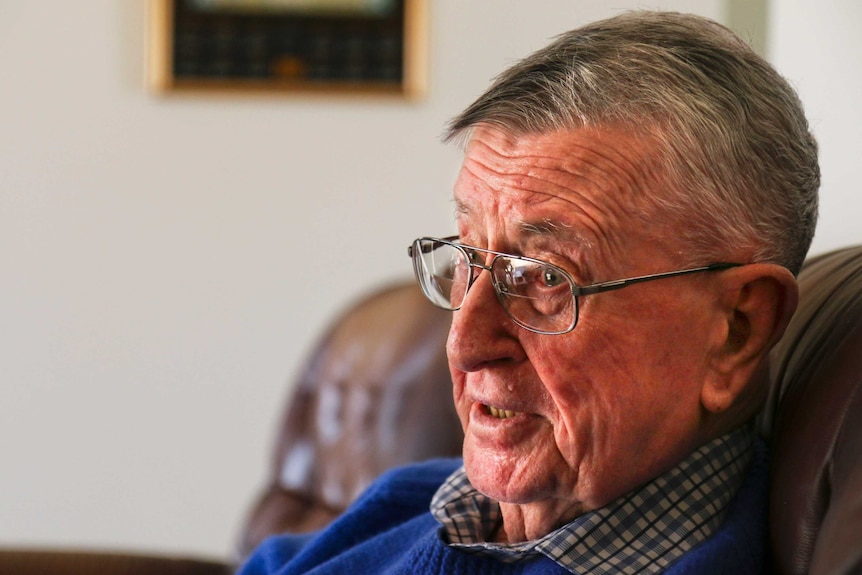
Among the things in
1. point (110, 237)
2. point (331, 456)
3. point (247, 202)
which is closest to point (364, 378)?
point (331, 456)

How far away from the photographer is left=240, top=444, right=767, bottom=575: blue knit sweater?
0.96 meters

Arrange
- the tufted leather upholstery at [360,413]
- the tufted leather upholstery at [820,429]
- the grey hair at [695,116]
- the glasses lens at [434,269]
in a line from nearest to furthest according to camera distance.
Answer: the tufted leather upholstery at [820,429] < the grey hair at [695,116] < the glasses lens at [434,269] < the tufted leather upholstery at [360,413]

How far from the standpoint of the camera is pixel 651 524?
1007 millimetres

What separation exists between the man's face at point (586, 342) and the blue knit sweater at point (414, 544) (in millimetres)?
82

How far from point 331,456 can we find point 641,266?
1057mm

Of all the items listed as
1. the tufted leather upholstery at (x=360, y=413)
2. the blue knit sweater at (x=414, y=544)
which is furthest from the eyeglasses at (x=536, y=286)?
the tufted leather upholstery at (x=360, y=413)

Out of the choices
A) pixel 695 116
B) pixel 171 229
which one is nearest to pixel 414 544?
pixel 695 116

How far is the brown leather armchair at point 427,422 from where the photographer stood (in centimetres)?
89

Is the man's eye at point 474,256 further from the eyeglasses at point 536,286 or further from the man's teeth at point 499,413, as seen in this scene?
the man's teeth at point 499,413

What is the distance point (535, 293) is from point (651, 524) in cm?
25

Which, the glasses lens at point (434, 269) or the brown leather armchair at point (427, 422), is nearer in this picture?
the brown leather armchair at point (427, 422)

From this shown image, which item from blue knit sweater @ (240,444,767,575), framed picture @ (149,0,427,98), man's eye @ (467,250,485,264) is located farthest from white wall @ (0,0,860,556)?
man's eye @ (467,250,485,264)

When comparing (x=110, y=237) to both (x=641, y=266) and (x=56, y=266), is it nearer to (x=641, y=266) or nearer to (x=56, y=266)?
(x=56, y=266)

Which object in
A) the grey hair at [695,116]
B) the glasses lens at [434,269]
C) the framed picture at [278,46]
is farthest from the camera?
the framed picture at [278,46]
